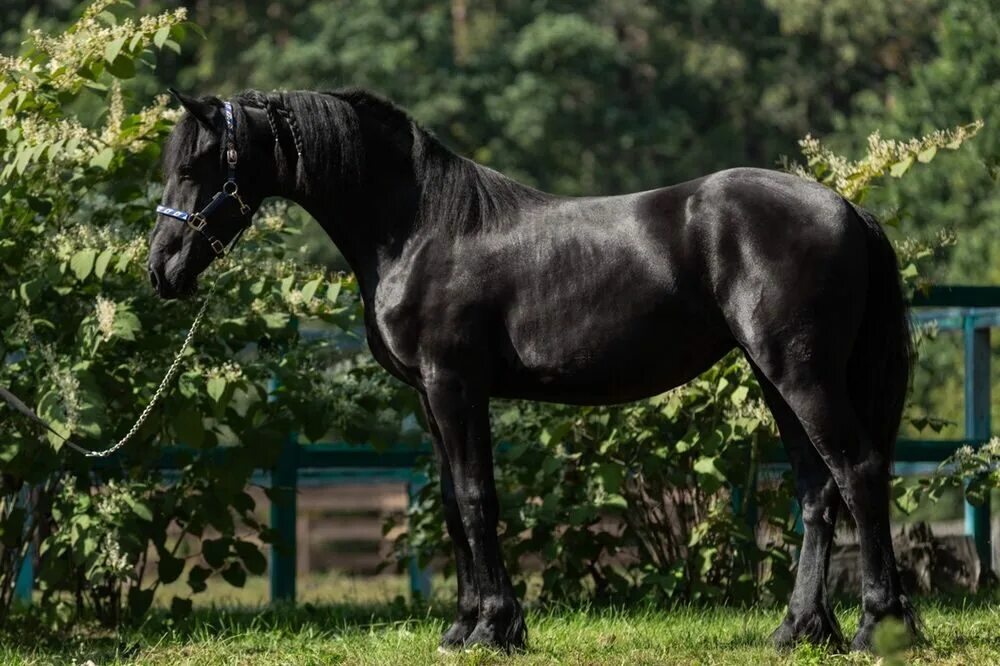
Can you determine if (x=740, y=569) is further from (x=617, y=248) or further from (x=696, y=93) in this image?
(x=696, y=93)

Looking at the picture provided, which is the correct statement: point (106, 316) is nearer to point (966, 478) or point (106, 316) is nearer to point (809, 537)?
point (809, 537)

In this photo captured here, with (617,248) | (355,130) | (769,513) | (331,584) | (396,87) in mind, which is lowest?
(331,584)

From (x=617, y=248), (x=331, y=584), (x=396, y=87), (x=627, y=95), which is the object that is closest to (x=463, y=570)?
(x=617, y=248)

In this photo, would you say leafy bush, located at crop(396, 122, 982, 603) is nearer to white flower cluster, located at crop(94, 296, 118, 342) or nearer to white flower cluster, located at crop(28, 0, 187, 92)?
white flower cluster, located at crop(94, 296, 118, 342)

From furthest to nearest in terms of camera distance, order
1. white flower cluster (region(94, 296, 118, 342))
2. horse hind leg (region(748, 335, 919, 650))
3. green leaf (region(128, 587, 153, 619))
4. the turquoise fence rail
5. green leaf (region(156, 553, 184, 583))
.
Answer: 1. the turquoise fence rail
2. green leaf (region(156, 553, 184, 583))
3. green leaf (region(128, 587, 153, 619))
4. white flower cluster (region(94, 296, 118, 342))
5. horse hind leg (region(748, 335, 919, 650))

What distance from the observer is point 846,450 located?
210 inches

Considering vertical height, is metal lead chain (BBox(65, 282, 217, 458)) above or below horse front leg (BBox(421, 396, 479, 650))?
above

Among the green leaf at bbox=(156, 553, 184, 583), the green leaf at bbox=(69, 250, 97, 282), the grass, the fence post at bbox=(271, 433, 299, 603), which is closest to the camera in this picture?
the grass

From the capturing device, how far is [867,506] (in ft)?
17.4

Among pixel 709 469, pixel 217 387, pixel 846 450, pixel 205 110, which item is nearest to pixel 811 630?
pixel 846 450

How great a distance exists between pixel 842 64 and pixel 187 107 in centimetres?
2739

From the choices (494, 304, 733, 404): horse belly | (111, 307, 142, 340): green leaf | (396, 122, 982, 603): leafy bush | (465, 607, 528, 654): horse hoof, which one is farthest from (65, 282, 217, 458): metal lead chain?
(396, 122, 982, 603): leafy bush

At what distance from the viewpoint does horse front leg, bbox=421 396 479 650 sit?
229 inches

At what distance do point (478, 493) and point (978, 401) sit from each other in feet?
12.8
